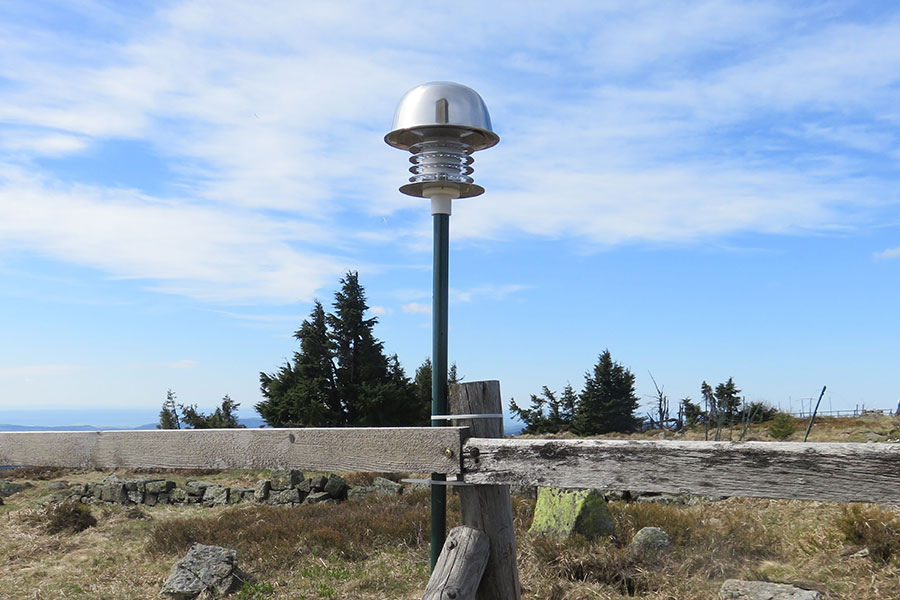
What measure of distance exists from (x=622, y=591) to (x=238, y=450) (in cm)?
297

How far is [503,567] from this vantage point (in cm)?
359

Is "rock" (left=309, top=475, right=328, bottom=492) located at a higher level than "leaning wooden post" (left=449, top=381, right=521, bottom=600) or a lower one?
lower

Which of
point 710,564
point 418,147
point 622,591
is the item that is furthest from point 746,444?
point 710,564

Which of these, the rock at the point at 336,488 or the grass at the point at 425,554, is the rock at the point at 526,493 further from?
the rock at the point at 336,488

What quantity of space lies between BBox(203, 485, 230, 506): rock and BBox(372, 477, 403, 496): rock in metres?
2.46

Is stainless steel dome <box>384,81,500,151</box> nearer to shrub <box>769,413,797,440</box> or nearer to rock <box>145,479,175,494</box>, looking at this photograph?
rock <box>145,479,175,494</box>

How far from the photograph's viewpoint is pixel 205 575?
229 inches

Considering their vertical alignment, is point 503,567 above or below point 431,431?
below

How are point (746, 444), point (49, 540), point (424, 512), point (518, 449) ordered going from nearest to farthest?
point (746, 444) → point (518, 449) → point (424, 512) → point (49, 540)

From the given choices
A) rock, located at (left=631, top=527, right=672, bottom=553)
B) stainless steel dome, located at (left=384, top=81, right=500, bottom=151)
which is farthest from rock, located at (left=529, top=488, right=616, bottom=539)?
stainless steel dome, located at (left=384, top=81, right=500, bottom=151)

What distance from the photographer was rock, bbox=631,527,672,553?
588 cm

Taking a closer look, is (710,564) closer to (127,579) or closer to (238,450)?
(238,450)

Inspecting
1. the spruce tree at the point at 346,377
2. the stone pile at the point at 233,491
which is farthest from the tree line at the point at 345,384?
the stone pile at the point at 233,491

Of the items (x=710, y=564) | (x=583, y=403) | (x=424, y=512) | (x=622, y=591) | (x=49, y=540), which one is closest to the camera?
(x=622, y=591)
